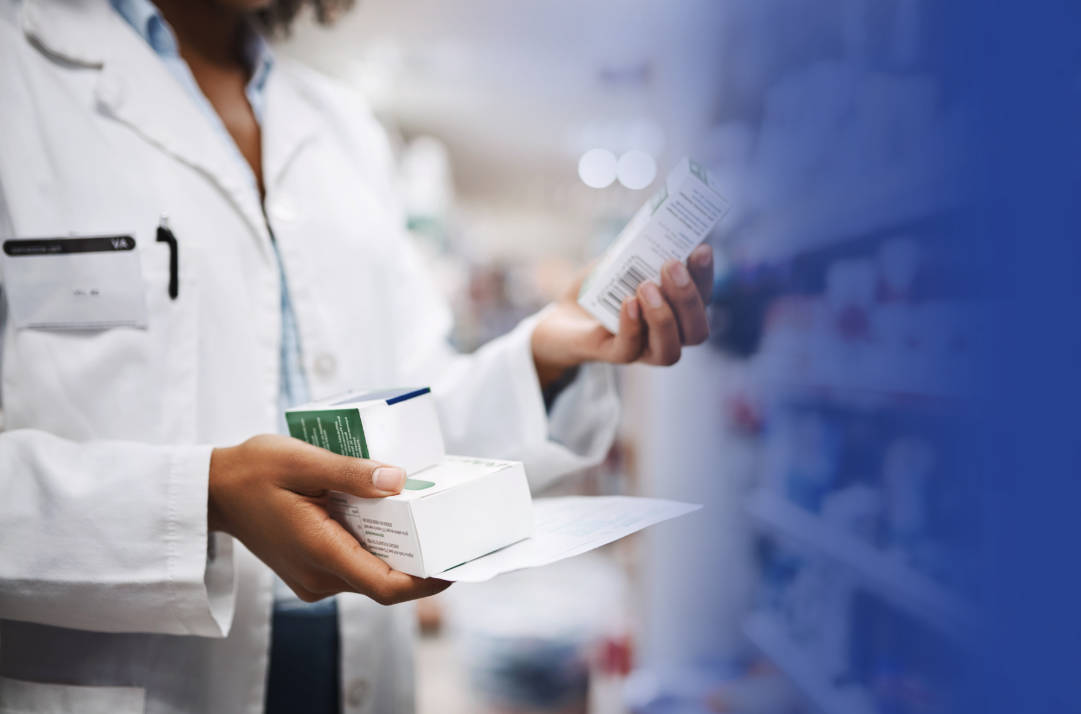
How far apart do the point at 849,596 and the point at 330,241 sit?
1234 millimetres

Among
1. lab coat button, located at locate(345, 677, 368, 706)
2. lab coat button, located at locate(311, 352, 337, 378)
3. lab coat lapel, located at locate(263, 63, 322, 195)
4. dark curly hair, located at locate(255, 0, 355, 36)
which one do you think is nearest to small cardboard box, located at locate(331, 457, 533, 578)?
lab coat button, located at locate(311, 352, 337, 378)

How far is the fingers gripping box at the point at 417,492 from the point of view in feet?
1.77

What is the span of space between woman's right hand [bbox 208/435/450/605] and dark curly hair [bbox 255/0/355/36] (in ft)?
2.83

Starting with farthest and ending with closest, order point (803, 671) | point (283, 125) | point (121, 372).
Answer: point (803, 671) → point (283, 125) → point (121, 372)

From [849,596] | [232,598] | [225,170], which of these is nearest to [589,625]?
[849,596]

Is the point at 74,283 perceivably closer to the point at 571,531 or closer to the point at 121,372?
the point at 121,372

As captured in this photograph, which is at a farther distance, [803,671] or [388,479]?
[803,671]

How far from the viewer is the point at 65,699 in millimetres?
712

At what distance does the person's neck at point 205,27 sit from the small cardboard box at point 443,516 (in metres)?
0.75

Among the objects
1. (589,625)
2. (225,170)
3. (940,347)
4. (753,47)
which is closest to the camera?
(940,347)

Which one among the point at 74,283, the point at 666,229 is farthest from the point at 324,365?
the point at 666,229

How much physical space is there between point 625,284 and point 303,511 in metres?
0.37

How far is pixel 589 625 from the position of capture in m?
2.47

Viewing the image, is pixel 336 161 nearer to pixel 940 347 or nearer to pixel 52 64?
pixel 52 64
